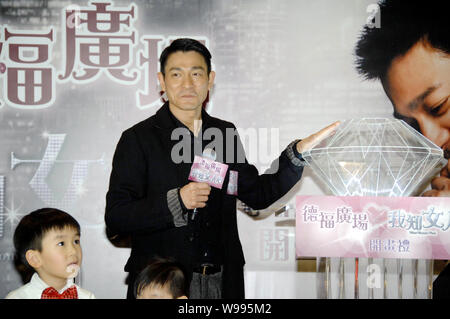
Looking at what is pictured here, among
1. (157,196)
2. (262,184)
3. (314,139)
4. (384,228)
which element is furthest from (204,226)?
(384,228)

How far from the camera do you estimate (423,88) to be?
3.12m

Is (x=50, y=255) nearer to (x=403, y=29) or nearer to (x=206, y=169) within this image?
(x=206, y=169)

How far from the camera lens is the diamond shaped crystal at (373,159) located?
8.38 feet

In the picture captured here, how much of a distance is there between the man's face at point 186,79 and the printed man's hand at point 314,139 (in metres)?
0.47

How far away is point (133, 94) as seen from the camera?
315 centimetres

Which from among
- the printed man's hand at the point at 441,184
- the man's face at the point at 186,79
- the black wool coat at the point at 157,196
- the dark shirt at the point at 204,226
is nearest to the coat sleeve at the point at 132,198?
the black wool coat at the point at 157,196

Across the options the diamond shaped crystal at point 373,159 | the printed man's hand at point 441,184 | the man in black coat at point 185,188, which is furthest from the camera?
the printed man's hand at point 441,184

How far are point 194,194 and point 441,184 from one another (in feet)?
5.43

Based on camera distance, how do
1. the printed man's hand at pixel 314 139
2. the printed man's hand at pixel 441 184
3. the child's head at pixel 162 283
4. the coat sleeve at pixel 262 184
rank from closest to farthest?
the child's head at pixel 162 283 < the printed man's hand at pixel 314 139 < the coat sleeve at pixel 262 184 < the printed man's hand at pixel 441 184

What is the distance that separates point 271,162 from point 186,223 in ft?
3.66

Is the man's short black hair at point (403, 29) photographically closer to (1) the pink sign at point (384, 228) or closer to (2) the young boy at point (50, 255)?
(1) the pink sign at point (384, 228)
